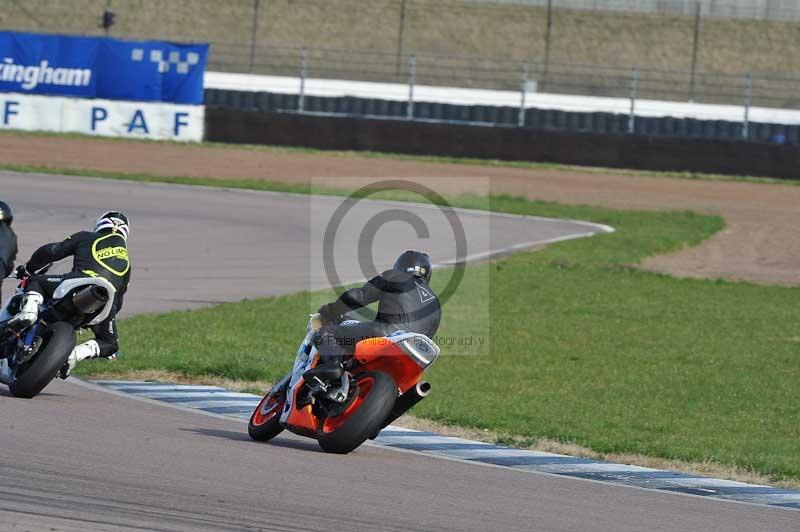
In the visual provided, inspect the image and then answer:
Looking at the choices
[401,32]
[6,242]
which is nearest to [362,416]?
[6,242]

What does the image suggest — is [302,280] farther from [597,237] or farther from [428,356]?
[428,356]

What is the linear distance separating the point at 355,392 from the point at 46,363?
2.32m

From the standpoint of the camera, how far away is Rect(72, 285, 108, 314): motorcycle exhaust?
955 cm

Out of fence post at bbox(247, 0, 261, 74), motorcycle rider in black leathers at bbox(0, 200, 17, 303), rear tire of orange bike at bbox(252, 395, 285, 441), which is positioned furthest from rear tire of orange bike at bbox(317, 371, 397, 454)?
fence post at bbox(247, 0, 261, 74)

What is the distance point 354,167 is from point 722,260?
1135cm

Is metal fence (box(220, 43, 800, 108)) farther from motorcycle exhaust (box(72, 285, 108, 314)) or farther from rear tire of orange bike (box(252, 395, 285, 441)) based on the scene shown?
rear tire of orange bike (box(252, 395, 285, 441))

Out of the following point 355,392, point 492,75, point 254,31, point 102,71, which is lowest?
point 355,392

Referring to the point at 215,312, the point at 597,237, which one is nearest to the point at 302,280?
the point at 215,312

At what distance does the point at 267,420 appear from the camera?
8656 millimetres

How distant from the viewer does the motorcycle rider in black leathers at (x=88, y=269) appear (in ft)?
31.6

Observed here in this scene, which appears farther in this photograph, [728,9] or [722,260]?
[728,9]

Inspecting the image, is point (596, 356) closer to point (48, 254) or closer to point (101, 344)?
point (101, 344)

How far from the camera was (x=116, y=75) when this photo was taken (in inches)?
1337

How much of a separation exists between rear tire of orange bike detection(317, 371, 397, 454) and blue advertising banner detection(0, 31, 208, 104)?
2670cm
